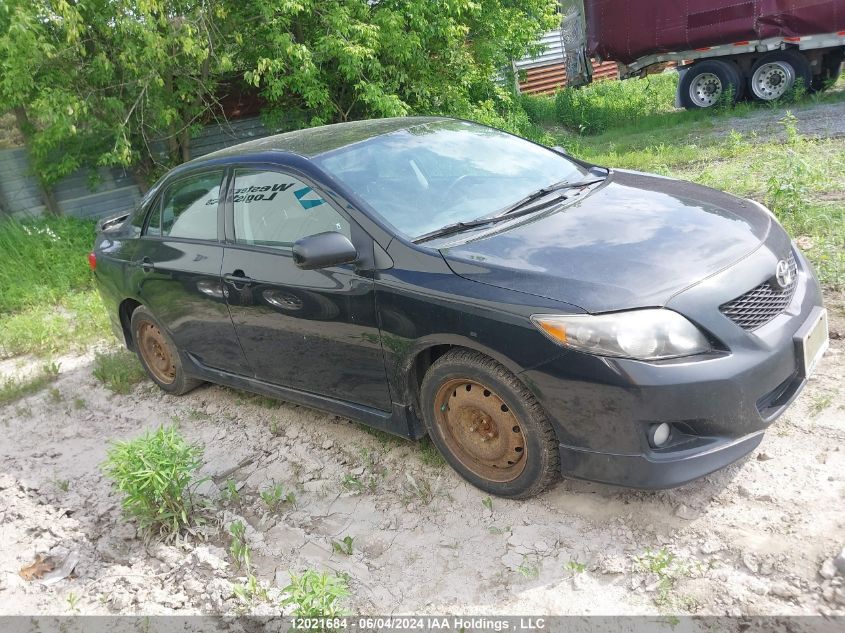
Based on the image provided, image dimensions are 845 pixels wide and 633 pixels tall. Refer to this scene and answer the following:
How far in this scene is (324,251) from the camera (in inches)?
130

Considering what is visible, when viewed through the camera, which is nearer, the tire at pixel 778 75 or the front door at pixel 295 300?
the front door at pixel 295 300

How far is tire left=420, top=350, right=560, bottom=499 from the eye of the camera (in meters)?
3.01

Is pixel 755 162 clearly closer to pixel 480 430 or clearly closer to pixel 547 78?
pixel 480 430

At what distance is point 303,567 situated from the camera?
3.21 metres

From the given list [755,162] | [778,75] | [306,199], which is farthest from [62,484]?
[778,75]

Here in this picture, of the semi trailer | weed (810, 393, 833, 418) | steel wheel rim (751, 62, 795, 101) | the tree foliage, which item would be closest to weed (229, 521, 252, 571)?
weed (810, 393, 833, 418)

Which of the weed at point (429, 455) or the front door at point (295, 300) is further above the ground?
the front door at point (295, 300)

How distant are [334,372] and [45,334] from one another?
15.2 feet

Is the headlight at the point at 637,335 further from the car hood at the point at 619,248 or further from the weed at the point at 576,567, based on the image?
the weed at the point at 576,567

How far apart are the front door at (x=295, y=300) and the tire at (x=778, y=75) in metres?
11.8

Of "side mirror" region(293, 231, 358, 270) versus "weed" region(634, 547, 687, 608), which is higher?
"side mirror" region(293, 231, 358, 270)

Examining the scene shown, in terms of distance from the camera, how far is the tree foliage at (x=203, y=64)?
8586 mm

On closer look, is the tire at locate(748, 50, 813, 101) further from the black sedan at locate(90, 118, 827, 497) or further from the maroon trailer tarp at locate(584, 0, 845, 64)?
the black sedan at locate(90, 118, 827, 497)

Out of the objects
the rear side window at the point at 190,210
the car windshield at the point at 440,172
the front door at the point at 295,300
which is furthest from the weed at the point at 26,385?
the car windshield at the point at 440,172
